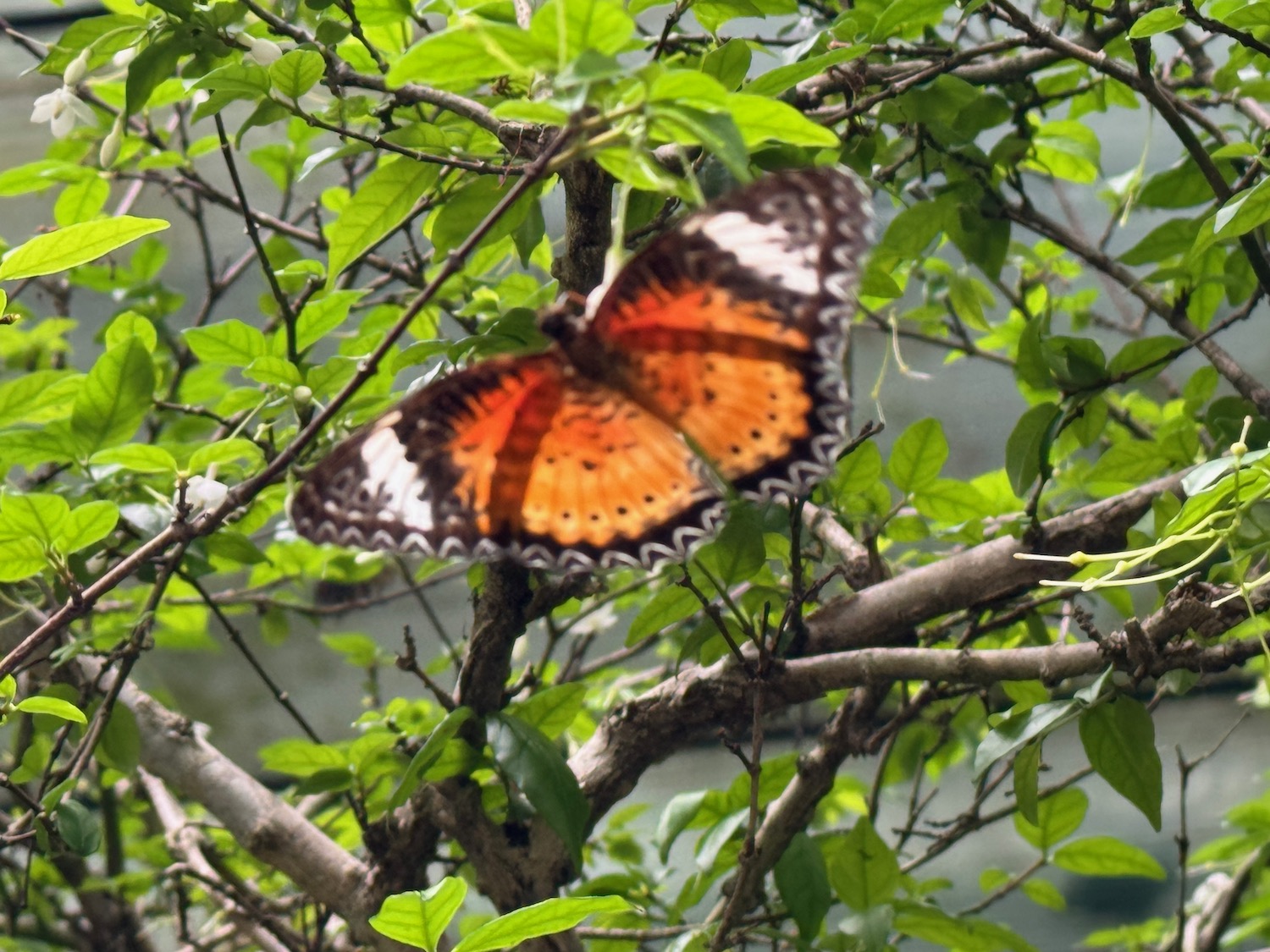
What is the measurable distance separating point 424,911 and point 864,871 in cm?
54

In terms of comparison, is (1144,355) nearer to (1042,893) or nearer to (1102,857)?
(1102,857)

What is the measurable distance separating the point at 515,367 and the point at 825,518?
51cm

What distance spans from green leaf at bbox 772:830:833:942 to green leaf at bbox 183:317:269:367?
2.22 ft

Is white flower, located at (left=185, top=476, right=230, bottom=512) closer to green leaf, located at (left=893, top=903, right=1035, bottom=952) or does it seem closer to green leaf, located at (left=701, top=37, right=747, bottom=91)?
green leaf, located at (left=701, top=37, right=747, bottom=91)

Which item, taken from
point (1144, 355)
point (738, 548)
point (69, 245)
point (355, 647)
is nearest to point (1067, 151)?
point (1144, 355)

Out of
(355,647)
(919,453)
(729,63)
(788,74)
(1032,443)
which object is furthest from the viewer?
(355,647)

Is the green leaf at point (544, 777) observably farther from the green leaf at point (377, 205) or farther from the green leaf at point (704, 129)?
the green leaf at point (704, 129)

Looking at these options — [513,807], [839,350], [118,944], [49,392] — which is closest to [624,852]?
[513,807]

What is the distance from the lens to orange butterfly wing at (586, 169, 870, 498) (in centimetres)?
66

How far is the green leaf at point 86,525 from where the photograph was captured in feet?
2.91

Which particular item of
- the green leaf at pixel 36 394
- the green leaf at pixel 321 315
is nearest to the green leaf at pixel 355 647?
the green leaf at pixel 36 394

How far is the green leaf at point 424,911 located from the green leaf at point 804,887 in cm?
43

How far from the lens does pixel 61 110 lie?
1.10 metres

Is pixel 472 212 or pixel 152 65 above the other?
pixel 152 65
